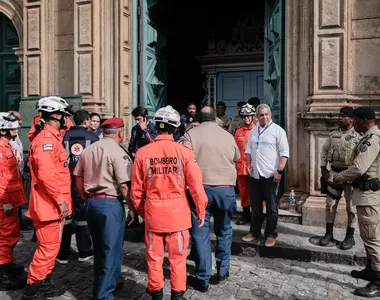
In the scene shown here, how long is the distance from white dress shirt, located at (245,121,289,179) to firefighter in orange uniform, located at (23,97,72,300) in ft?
8.21

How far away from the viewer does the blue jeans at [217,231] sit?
408 cm

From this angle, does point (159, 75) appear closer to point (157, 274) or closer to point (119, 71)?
point (119, 71)

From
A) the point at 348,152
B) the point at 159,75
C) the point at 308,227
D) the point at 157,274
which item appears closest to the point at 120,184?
the point at 157,274

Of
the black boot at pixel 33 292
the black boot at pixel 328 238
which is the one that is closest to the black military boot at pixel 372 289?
the black boot at pixel 328 238

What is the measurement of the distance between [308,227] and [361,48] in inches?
114

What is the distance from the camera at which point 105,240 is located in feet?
11.9

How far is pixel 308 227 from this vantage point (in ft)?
19.2

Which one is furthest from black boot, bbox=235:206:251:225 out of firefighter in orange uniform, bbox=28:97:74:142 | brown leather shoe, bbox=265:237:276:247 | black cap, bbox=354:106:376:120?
firefighter in orange uniform, bbox=28:97:74:142

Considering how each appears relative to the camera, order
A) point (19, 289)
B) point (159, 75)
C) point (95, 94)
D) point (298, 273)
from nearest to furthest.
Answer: point (19, 289) → point (298, 273) → point (95, 94) → point (159, 75)

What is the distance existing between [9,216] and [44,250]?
81 cm

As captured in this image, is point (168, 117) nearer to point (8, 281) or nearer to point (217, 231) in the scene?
point (217, 231)

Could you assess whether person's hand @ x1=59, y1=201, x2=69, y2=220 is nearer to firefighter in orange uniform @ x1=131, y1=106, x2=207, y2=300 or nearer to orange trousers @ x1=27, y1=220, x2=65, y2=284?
orange trousers @ x1=27, y1=220, x2=65, y2=284

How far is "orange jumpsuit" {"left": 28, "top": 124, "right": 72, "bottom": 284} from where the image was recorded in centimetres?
380

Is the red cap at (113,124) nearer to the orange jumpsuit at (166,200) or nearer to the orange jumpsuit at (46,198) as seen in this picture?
the orange jumpsuit at (166,200)
